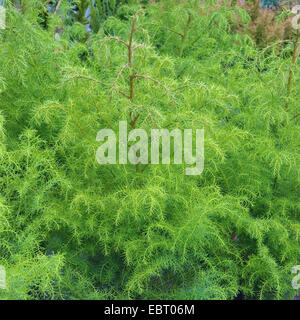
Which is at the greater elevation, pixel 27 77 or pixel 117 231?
pixel 27 77

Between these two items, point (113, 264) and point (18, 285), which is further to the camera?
point (113, 264)

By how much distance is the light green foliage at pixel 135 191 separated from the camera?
1521 mm

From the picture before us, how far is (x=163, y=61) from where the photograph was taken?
163cm

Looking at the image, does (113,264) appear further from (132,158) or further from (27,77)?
(27,77)

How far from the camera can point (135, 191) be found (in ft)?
4.97

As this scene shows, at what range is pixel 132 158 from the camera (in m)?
Answer: 1.59

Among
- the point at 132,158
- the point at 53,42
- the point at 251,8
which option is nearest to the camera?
the point at 132,158

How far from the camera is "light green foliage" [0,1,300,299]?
59.9 inches

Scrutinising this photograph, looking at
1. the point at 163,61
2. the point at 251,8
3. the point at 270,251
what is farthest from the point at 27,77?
the point at 251,8
